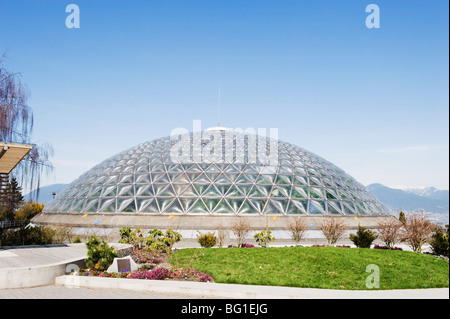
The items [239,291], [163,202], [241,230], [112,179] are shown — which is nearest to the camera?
[239,291]

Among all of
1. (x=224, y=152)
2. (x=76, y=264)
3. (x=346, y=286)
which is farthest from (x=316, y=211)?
(x=76, y=264)

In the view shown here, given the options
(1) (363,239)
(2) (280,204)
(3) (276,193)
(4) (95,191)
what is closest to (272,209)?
(2) (280,204)

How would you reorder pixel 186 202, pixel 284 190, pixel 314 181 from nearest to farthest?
pixel 186 202
pixel 284 190
pixel 314 181

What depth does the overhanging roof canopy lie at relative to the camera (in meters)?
17.7

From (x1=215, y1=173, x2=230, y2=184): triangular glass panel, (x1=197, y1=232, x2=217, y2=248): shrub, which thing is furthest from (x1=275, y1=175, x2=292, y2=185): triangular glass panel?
(x1=197, y1=232, x2=217, y2=248): shrub

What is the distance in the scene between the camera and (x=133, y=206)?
32.6 metres

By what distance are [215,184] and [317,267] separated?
17.9 metres

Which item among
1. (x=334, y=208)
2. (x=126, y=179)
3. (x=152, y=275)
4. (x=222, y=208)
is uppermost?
(x=126, y=179)

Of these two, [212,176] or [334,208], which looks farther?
[212,176]

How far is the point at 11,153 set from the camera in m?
18.6

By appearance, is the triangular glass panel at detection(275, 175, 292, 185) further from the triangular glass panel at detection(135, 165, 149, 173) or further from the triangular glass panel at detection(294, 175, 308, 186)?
the triangular glass panel at detection(135, 165, 149, 173)

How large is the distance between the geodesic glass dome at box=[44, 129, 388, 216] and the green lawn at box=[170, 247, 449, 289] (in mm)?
10606

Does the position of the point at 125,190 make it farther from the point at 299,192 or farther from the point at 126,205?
the point at 299,192

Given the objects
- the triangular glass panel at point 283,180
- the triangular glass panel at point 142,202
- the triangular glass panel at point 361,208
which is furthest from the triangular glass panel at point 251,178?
the triangular glass panel at point 361,208
